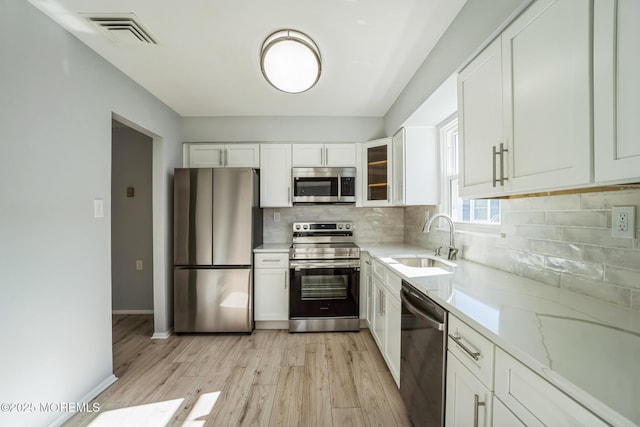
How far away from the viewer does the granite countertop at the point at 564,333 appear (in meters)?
0.58

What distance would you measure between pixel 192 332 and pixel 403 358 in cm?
225

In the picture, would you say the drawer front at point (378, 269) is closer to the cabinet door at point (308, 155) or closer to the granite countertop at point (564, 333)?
the granite countertop at point (564, 333)

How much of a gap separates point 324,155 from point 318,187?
402mm

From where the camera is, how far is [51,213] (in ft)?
5.32

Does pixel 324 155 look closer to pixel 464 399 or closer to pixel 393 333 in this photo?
pixel 393 333

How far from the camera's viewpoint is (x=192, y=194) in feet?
9.34

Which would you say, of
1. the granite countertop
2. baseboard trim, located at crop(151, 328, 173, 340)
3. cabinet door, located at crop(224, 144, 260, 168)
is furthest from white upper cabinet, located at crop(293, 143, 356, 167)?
baseboard trim, located at crop(151, 328, 173, 340)

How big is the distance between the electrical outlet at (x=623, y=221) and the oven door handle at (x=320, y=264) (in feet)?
6.70

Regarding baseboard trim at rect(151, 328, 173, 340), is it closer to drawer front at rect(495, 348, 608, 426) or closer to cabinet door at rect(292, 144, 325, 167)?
cabinet door at rect(292, 144, 325, 167)

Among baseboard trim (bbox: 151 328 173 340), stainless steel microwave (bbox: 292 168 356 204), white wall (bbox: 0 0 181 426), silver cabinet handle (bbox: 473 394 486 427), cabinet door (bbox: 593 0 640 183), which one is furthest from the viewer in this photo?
stainless steel microwave (bbox: 292 168 356 204)

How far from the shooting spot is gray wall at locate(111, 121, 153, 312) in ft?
11.4

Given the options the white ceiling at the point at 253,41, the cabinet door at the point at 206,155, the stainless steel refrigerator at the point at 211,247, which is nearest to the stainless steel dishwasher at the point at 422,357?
the white ceiling at the point at 253,41

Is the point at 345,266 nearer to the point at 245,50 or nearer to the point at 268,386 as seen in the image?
the point at 268,386

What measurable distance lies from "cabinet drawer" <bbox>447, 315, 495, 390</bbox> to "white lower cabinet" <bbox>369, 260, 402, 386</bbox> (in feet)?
2.18
